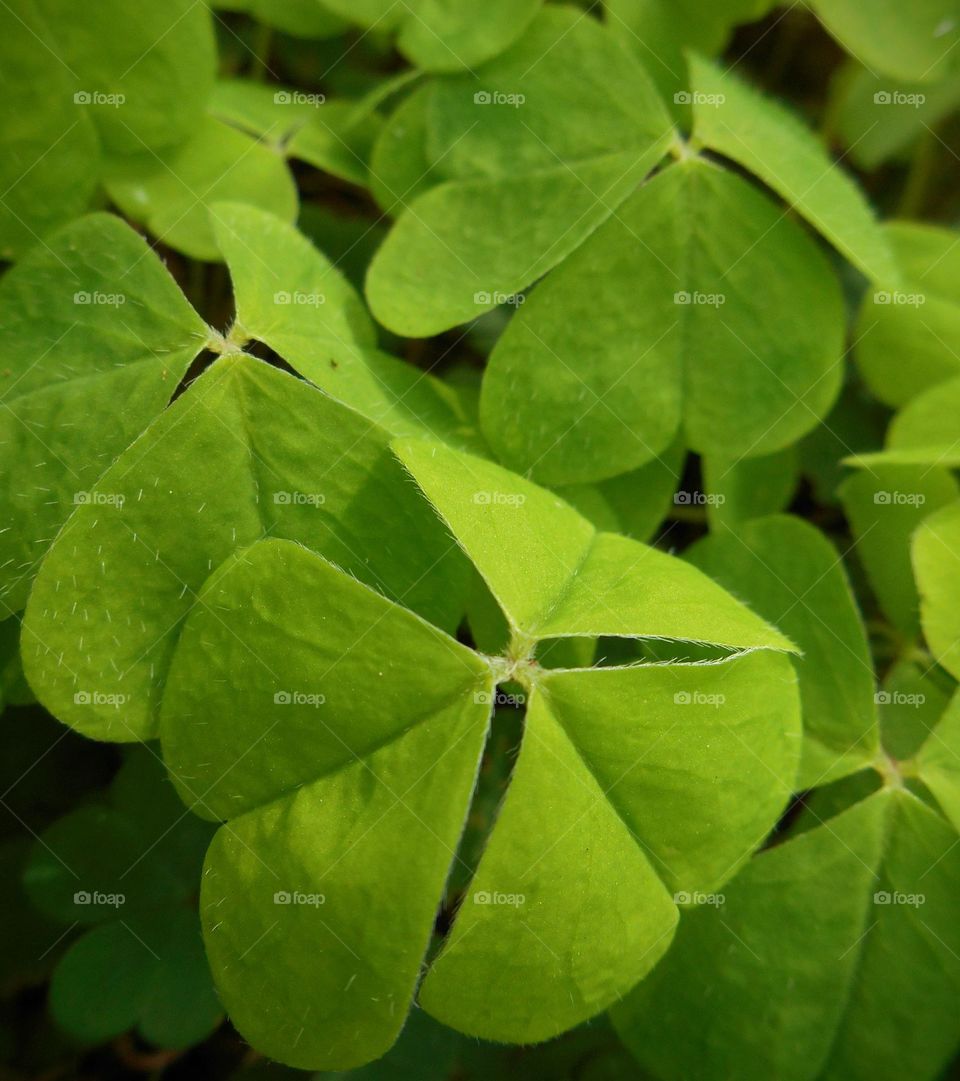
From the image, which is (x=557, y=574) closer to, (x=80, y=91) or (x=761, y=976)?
(x=761, y=976)

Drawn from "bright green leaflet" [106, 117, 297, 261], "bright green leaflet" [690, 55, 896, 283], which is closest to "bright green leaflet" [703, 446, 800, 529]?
"bright green leaflet" [690, 55, 896, 283]

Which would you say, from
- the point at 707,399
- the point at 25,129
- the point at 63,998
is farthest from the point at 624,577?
the point at 25,129

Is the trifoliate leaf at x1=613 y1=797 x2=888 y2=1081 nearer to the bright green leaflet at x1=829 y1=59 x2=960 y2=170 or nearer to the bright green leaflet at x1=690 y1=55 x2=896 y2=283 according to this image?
the bright green leaflet at x1=690 y1=55 x2=896 y2=283

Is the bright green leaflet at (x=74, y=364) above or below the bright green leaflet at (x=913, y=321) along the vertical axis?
below

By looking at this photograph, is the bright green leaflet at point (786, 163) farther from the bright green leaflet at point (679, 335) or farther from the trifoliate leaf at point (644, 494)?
the trifoliate leaf at point (644, 494)

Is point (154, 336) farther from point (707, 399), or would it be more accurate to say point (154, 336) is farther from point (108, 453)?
point (707, 399)

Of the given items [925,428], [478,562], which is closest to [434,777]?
[478,562]

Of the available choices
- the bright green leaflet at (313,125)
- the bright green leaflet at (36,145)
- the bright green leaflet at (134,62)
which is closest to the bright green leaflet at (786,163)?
the bright green leaflet at (313,125)
